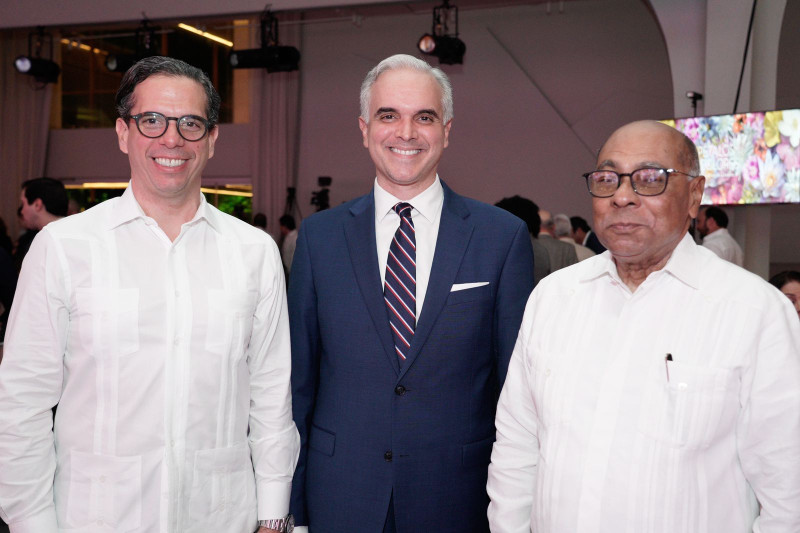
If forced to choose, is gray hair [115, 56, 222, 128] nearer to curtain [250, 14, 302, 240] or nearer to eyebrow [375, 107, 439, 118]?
eyebrow [375, 107, 439, 118]

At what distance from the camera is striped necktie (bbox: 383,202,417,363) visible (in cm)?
186

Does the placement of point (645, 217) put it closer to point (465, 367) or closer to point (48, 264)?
point (465, 367)

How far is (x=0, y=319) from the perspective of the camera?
12.6 feet

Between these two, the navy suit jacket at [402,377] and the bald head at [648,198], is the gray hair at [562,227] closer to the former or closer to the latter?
the navy suit jacket at [402,377]

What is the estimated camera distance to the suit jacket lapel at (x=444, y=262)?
181 cm

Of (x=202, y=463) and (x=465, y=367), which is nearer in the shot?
(x=202, y=463)

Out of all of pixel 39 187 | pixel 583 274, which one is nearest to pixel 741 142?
pixel 583 274

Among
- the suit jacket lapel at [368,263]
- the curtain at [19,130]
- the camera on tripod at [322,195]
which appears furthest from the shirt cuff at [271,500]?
the curtain at [19,130]

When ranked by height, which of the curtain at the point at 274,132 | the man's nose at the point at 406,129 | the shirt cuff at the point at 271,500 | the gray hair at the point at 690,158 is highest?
the curtain at the point at 274,132

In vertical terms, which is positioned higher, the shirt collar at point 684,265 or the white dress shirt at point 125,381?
the shirt collar at point 684,265

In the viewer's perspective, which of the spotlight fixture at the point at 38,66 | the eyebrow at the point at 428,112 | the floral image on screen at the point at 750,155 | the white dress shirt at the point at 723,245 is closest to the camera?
the eyebrow at the point at 428,112

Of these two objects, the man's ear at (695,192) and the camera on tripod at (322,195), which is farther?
the camera on tripod at (322,195)

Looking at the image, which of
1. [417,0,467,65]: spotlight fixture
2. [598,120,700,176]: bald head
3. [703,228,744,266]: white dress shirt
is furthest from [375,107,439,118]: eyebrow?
[417,0,467,65]: spotlight fixture

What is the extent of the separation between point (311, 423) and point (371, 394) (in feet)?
0.77
